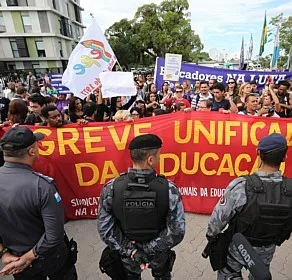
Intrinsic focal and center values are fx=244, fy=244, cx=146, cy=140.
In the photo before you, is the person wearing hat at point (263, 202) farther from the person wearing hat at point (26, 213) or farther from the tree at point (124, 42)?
the tree at point (124, 42)

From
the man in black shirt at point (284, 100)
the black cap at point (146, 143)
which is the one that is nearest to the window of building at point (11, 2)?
the man in black shirt at point (284, 100)

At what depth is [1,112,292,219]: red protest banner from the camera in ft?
10.7

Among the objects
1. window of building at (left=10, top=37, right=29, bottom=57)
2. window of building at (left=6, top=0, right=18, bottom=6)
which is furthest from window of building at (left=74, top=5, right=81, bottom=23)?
window of building at (left=10, top=37, right=29, bottom=57)

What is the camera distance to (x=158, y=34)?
35938mm

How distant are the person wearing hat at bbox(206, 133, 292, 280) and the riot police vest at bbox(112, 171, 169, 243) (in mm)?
466

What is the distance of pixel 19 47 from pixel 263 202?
38.4m

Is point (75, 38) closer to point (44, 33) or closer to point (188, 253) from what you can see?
point (44, 33)

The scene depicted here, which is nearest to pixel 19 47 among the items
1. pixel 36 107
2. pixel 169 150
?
pixel 36 107

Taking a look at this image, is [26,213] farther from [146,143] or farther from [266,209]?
[266,209]

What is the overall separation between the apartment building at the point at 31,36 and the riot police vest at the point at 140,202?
3483cm

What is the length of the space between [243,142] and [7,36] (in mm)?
37710

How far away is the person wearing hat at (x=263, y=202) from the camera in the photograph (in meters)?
1.56

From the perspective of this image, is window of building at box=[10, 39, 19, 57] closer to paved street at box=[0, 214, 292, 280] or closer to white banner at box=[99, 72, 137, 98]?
white banner at box=[99, 72, 137, 98]

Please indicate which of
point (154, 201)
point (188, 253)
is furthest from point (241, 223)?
point (188, 253)
